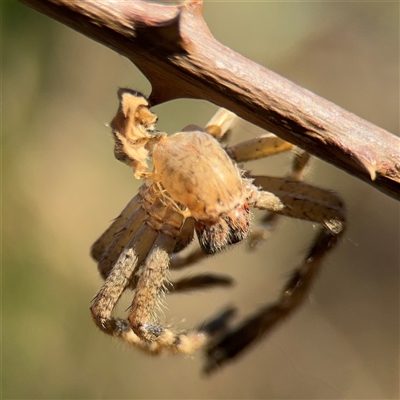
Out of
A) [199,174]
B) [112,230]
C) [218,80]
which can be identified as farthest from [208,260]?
[218,80]

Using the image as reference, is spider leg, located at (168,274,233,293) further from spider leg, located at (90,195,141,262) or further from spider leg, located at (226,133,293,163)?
spider leg, located at (226,133,293,163)

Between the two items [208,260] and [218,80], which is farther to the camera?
[208,260]

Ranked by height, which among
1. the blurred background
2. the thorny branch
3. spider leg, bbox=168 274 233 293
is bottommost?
the blurred background

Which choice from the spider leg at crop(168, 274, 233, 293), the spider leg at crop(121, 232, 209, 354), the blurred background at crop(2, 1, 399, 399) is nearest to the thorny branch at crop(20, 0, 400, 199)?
the spider leg at crop(121, 232, 209, 354)

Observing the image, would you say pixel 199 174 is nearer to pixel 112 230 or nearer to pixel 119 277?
pixel 119 277

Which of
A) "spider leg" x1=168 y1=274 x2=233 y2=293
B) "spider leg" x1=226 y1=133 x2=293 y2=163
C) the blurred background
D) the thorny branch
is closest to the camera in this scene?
the thorny branch

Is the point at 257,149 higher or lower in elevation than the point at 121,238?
higher
